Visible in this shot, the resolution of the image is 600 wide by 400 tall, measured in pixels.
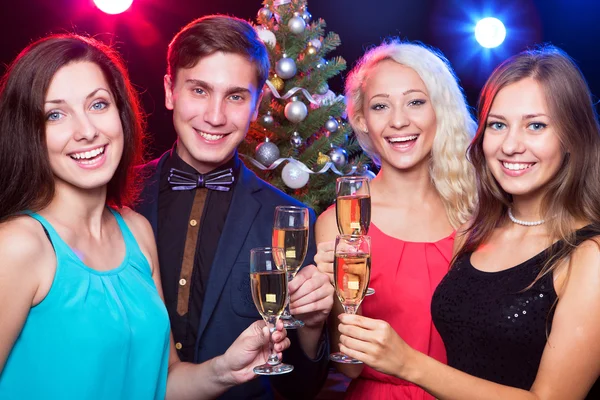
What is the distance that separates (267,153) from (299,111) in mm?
378

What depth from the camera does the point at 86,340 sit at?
2111mm

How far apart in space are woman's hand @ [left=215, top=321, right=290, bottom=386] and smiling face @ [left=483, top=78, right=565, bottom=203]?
3.38 feet

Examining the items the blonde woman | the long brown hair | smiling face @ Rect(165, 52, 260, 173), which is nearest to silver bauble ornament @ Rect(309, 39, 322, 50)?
the blonde woman

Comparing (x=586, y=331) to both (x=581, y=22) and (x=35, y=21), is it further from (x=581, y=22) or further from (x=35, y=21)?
(x=35, y=21)

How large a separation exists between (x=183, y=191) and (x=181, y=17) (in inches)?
151

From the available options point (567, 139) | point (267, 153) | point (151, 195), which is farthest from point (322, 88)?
point (567, 139)

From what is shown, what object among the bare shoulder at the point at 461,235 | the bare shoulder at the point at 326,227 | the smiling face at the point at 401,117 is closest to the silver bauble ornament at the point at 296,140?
the smiling face at the point at 401,117

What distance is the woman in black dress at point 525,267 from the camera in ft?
7.22

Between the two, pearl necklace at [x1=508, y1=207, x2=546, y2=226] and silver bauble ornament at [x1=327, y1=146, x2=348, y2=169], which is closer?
pearl necklace at [x1=508, y1=207, x2=546, y2=226]

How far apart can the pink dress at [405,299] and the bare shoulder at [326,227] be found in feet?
0.71

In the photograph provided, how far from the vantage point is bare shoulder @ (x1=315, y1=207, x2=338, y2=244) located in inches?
124

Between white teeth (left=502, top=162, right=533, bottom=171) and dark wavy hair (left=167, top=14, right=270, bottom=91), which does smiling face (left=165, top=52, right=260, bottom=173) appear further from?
white teeth (left=502, top=162, right=533, bottom=171)

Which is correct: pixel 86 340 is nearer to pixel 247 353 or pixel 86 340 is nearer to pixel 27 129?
pixel 247 353

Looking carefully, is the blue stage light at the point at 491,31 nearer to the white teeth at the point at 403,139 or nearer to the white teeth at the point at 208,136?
the white teeth at the point at 403,139
